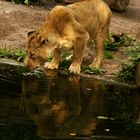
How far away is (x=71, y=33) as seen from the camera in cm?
1088

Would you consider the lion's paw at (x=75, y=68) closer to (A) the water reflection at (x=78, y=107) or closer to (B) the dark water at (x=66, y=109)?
(A) the water reflection at (x=78, y=107)

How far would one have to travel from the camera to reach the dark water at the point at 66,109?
691cm

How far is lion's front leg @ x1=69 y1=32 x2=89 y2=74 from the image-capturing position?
36.4 ft

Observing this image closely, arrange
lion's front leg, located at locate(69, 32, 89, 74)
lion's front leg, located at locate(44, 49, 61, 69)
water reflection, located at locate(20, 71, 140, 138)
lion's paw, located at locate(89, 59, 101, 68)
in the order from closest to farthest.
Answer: water reflection, located at locate(20, 71, 140, 138) → lion's front leg, located at locate(69, 32, 89, 74) → lion's front leg, located at locate(44, 49, 61, 69) → lion's paw, located at locate(89, 59, 101, 68)

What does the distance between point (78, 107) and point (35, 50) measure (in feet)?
8.37

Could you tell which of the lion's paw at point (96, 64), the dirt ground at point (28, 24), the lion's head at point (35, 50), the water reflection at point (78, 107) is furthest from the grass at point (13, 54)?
the lion's paw at point (96, 64)

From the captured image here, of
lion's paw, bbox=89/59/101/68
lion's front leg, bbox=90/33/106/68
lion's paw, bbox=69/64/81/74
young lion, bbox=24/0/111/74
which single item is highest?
young lion, bbox=24/0/111/74

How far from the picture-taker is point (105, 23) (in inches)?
484

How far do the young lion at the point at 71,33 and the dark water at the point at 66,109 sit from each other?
0.55 meters

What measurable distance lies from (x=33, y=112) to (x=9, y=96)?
2.66 feet

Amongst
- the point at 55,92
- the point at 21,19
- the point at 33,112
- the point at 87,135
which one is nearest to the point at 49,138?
the point at 87,135

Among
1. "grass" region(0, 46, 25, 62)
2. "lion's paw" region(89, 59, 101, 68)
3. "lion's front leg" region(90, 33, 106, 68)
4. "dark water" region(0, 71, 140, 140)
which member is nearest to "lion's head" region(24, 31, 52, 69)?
"dark water" region(0, 71, 140, 140)

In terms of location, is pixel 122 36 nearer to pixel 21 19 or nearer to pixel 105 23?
pixel 105 23

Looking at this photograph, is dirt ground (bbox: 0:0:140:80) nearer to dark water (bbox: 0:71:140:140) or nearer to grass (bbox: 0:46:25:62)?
grass (bbox: 0:46:25:62)
